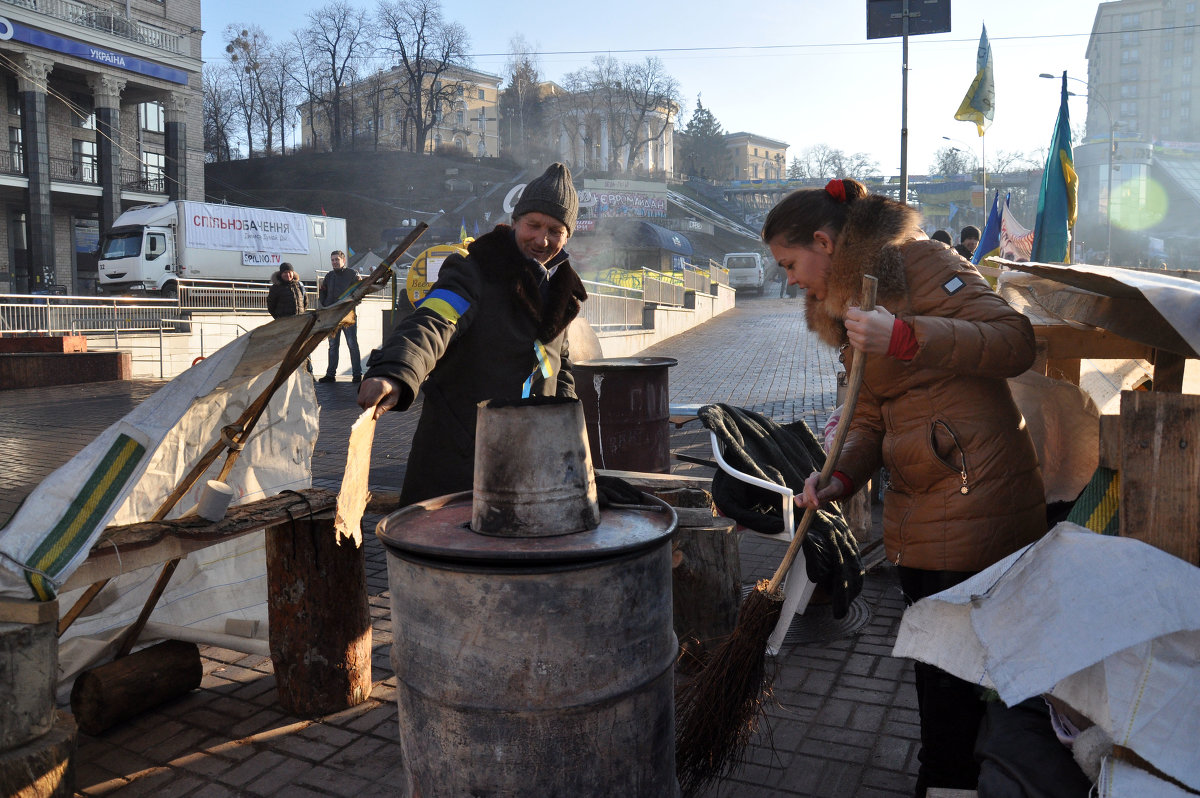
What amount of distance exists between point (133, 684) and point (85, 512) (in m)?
1.44

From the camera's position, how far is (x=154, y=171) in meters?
43.7

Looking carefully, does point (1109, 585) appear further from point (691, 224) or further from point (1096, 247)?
point (1096, 247)

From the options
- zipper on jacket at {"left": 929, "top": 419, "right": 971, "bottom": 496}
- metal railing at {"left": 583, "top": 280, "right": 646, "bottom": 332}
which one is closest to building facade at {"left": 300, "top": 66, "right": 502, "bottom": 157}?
metal railing at {"left": 583, "top": 280, "right": 646, "bottom": 332}

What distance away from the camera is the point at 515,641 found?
208 centimetres

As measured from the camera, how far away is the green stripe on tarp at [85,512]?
8.20ft

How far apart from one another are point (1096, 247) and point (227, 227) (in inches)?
3100

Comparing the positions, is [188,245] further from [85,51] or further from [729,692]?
[729,692]

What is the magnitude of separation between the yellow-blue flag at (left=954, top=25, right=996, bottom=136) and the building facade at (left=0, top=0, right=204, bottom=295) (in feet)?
106

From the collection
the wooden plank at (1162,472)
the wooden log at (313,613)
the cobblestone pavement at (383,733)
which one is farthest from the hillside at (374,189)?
the wooden plank at (1162,472)

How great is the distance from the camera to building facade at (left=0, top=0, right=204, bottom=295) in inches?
1427

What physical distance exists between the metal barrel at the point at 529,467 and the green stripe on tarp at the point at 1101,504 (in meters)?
1.37

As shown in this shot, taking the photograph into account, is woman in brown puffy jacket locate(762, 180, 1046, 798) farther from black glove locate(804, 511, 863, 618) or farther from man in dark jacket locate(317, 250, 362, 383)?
man in dark jacket locate(317, 250, 362, 383)

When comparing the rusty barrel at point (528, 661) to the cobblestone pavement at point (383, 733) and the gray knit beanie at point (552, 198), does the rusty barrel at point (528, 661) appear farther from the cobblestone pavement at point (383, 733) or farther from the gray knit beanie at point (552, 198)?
the gray knit beanie at point (552, 198)

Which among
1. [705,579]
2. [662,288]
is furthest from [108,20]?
[705,579]
